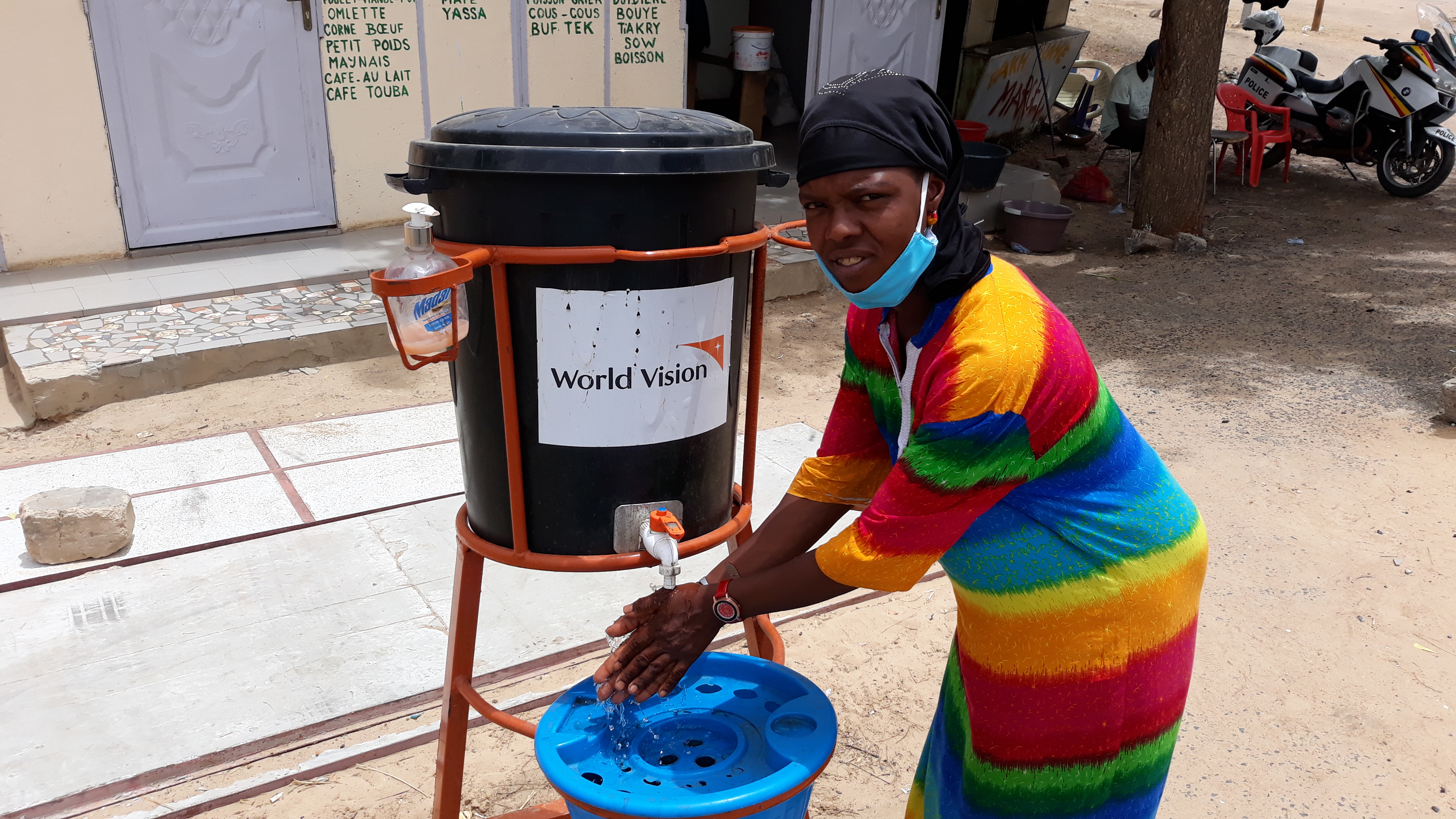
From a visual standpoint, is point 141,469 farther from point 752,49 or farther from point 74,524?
point 752,49

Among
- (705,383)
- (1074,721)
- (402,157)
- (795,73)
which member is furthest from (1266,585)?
(795,73)

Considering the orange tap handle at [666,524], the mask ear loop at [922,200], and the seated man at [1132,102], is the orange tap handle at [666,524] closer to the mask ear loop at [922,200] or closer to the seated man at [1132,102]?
the mask ear loop at [922,200]

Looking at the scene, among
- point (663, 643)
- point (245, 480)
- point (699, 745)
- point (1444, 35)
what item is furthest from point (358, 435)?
point (1444, 35)

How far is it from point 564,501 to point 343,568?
5.62 ft

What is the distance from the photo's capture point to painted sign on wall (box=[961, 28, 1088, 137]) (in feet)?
33.0

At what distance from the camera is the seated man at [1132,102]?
9133 mm

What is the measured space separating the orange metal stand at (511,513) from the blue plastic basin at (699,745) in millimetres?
189

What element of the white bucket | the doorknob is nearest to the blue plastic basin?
the doorknob

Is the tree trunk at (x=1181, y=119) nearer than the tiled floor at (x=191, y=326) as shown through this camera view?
No

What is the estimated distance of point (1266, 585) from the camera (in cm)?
335

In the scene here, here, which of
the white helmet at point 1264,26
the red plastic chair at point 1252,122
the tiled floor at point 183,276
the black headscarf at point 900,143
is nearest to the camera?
the black headscarf at point 900,143

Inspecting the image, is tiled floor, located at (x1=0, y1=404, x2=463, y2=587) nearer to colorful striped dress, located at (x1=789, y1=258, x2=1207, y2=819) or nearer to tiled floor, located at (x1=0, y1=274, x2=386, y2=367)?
tiled floor, located at (x1=0, y1=274, x2=386, y2=367)

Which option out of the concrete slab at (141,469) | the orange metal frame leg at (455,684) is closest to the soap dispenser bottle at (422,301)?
the orange metal frame leg at (455,684)

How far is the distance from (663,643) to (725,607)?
0.34 ft
